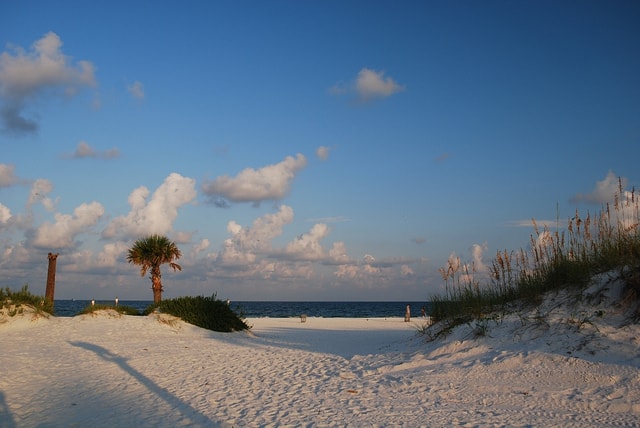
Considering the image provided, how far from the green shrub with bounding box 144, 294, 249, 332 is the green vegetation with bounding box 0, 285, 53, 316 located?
3.99 meters

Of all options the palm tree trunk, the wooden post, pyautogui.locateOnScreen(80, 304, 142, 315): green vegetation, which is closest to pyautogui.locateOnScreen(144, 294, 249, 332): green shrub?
pyautogui.locateOnScreen(80, 304, 142, 315): green vegetation

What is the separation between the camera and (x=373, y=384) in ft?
27.3

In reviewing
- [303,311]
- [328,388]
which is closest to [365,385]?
[328,388]

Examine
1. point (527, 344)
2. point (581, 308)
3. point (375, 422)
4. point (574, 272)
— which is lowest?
point (375, 422)

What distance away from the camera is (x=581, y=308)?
912 centimetres

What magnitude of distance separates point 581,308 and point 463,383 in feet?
9.85

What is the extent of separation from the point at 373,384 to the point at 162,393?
3.54 meters

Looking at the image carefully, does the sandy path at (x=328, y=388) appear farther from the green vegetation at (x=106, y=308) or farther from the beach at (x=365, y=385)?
the green vegetation at (x=106, y=308)

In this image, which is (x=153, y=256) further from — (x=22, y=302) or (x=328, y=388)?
(x=328, y=388)

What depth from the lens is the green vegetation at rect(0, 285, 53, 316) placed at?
58.7 feet

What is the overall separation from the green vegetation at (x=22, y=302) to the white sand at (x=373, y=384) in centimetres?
660

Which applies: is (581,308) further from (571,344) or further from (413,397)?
(413,397)

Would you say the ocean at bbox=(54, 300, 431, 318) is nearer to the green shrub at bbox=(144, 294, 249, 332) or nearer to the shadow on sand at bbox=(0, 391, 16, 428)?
the green shrub at bbox=(144, 294, 249, 332)

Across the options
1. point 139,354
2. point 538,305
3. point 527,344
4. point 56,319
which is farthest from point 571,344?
point 56,319
